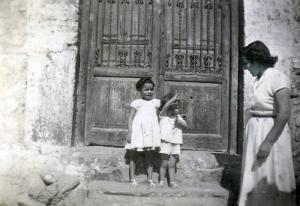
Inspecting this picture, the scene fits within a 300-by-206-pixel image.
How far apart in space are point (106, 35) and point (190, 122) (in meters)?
1.57

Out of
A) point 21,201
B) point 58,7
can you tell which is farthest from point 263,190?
point 58,7

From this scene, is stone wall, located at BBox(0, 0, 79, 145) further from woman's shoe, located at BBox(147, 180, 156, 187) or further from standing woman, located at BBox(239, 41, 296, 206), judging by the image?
standing woman, located at BBox(239, 41, 296, 206)

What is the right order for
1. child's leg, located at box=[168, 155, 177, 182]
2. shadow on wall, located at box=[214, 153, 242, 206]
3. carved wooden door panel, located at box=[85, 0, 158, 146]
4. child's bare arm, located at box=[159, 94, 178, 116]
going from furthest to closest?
carved wooden door panel, located at box=[85, 0, 158, 146] → shadow on wall, located at box=[214, 153, 242, 206] → child's leg, located at box=[168, 155, 177, 182] → child's bare arm, located at box=[159, 94, 178, 116]

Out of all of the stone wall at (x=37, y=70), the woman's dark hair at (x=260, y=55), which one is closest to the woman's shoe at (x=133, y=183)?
the stone wall at (x=37, y=70)

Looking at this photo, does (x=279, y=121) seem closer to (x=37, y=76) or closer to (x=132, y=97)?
(x=132, y=97)

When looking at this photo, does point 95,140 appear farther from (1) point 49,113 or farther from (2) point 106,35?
(2) point 106,35

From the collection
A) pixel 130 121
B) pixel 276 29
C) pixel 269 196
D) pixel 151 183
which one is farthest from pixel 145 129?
pixel 276 29

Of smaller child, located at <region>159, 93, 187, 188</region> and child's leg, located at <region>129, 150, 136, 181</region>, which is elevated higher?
smaller child, located at <region>159, 93, 187, 188</region>

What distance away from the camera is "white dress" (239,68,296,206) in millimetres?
3107

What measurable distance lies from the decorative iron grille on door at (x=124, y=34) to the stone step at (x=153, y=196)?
1616mm

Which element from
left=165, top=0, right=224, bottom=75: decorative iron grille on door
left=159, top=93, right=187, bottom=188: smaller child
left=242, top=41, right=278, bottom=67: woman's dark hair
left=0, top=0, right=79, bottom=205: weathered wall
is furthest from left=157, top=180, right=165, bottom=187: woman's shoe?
left=242, top=41, right=278, bottom=67: woman's dark hair

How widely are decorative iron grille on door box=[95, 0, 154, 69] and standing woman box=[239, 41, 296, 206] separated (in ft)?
5.97

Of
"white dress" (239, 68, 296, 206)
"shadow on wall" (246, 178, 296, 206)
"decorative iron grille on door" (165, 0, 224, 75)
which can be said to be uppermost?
"decorative iron grille on door" (165, 0, 224, 75)

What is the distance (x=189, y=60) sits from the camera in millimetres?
4855
